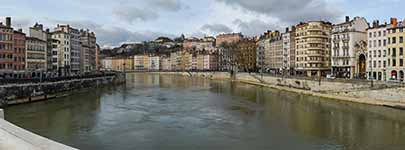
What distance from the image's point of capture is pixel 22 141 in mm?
7129

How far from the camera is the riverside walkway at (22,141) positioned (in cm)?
→ 666

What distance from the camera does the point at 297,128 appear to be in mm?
23406

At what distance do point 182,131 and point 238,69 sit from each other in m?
83.7

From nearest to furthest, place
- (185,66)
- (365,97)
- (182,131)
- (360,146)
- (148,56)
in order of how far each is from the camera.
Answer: (360,146) → (182,131) → (365,97) → (185,66) → (148,56)

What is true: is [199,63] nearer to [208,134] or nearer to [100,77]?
[100,77]

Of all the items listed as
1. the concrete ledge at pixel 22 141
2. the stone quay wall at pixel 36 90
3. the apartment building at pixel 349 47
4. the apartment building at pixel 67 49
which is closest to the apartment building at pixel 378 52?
the apartment building at pixel 349 47

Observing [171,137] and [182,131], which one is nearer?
[171,137]

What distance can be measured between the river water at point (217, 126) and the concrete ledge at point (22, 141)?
379 inches

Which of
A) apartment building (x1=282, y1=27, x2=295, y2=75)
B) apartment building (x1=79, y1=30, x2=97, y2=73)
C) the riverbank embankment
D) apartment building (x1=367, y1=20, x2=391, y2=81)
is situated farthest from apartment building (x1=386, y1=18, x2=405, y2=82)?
apartment building (x1=79, y1=30, x2=97, y2=73)

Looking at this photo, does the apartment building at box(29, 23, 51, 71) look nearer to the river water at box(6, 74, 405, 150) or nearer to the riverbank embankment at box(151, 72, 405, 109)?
the river water at box(6, 74, 405, 150)

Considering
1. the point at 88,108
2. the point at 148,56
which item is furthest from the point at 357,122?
the point at 148,56

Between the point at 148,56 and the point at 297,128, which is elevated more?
the point at 148,56

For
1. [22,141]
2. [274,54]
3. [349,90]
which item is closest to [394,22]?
[349,90]

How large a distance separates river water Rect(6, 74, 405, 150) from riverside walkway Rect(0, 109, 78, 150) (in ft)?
31.6
